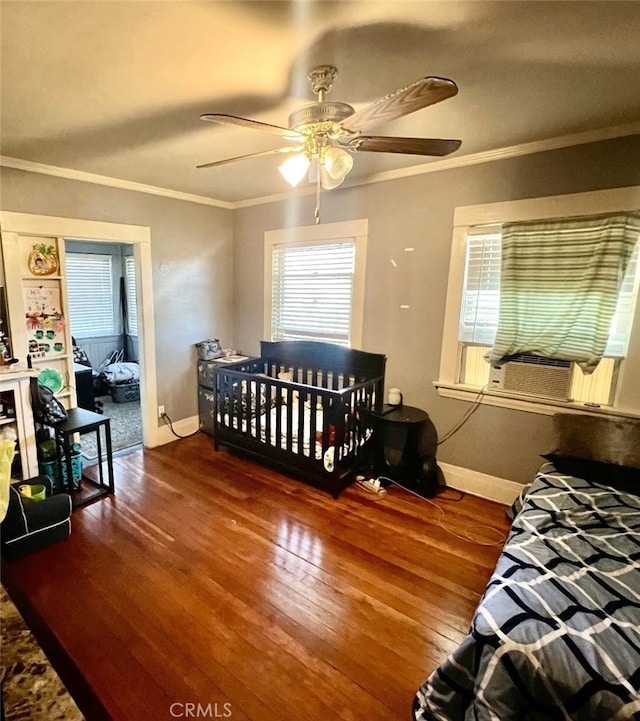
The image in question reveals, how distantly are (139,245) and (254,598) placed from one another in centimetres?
300

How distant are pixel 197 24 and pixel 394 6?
0.67 m

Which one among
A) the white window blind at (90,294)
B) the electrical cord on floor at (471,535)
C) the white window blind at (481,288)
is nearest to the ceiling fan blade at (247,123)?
the white window blind at (481,288)

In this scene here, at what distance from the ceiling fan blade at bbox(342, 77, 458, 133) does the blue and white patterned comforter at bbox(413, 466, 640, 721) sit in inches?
67.3

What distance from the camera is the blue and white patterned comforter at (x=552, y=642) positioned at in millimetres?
1091

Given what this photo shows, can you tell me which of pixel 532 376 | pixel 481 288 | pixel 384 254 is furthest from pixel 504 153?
pixel 532 376

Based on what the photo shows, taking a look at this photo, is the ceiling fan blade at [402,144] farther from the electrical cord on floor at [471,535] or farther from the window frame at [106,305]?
the window frame at [106,305]

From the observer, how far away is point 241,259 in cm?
416

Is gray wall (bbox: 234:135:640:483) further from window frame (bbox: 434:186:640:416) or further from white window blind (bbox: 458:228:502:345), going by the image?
white window blind (bbox: 458:228:502:345)

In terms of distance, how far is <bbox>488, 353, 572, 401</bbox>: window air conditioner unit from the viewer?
2.49m

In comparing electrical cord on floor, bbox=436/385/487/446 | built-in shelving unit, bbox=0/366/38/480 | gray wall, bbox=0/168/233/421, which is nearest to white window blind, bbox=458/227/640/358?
electrical cord on floor, bbox=436/385/487/446

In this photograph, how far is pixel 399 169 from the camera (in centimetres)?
291

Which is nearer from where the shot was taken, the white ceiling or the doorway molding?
the white ceiling

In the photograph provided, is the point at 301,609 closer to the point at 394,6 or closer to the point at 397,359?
the point at 397,359

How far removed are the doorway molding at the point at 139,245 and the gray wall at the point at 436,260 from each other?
5.08ft
